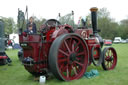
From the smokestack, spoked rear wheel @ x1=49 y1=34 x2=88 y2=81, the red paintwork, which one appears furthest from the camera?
the smokestack

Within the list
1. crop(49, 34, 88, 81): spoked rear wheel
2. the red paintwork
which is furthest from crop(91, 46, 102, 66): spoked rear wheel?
the red paintwork

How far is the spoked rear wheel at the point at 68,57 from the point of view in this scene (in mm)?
3912

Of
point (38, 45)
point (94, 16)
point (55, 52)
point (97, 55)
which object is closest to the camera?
point (55, 52)

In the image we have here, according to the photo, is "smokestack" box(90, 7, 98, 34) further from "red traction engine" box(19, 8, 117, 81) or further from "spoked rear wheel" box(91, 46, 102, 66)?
"red traction engine" box(19, 8, 117, 81)

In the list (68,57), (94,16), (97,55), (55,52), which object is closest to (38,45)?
(55,52)

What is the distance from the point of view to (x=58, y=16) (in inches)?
210

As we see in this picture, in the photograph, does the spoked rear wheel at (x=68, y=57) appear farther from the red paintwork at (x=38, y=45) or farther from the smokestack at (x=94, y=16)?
the smokestack at (x=94, y=16)

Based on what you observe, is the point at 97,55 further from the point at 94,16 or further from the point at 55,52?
the point at 55,52

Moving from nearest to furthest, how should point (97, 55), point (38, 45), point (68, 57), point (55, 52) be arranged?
point (55, 52), point (38, 45), point (68, 57), point (97, 55)

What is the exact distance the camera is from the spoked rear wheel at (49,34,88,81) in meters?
3.91

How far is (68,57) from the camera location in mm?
4281

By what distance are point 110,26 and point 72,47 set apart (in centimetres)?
4292

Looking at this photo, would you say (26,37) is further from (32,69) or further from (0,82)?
(0,82)

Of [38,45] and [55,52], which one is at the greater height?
[38,45]
